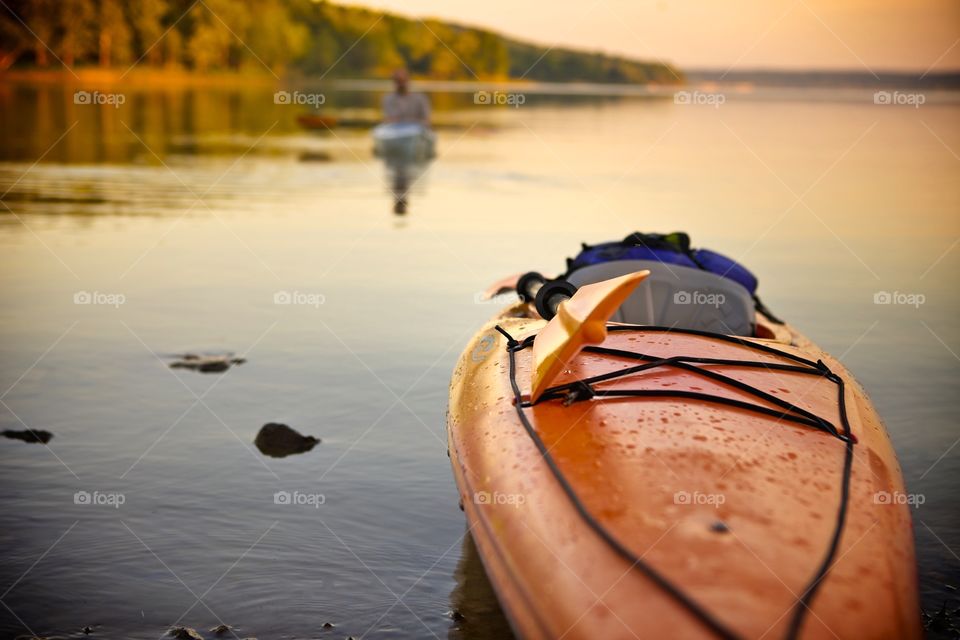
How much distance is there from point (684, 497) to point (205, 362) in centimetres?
377

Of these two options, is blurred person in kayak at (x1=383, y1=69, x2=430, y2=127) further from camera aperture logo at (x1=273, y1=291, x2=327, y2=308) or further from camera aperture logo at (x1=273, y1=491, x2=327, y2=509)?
camera aperture logo at (x1=273, y1=491, x2=327, y2=509)

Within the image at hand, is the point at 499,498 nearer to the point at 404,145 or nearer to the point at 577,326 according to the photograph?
the point at 577,326

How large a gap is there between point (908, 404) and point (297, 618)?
377 cm

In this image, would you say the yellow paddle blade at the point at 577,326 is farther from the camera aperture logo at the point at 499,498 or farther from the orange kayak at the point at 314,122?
the orange kayak at the point at 314,122

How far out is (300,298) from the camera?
7.30 metres

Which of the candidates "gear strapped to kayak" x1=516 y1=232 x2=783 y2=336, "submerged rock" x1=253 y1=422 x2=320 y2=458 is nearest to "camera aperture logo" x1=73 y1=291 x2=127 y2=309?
"submerged rock" x1=253 y1=422 x2=320 y2=458

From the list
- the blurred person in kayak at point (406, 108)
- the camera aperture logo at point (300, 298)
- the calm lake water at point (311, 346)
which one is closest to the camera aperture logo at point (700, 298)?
the calm lake water at point (311, 346)

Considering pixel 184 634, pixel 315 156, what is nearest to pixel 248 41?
pixel 315 156

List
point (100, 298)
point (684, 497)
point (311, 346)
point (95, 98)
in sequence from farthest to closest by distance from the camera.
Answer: point (95, 98) < point (100, 298) < point (311, 346) < point (684, 497)

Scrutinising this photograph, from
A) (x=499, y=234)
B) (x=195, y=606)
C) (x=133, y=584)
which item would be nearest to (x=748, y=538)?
(x=195, y=606)

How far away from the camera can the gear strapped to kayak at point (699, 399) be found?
2.27 metres

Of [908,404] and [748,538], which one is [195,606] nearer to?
[748,538]

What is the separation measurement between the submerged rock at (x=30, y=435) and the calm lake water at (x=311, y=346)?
7cm

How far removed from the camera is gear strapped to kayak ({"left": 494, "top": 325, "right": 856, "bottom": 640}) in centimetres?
227
